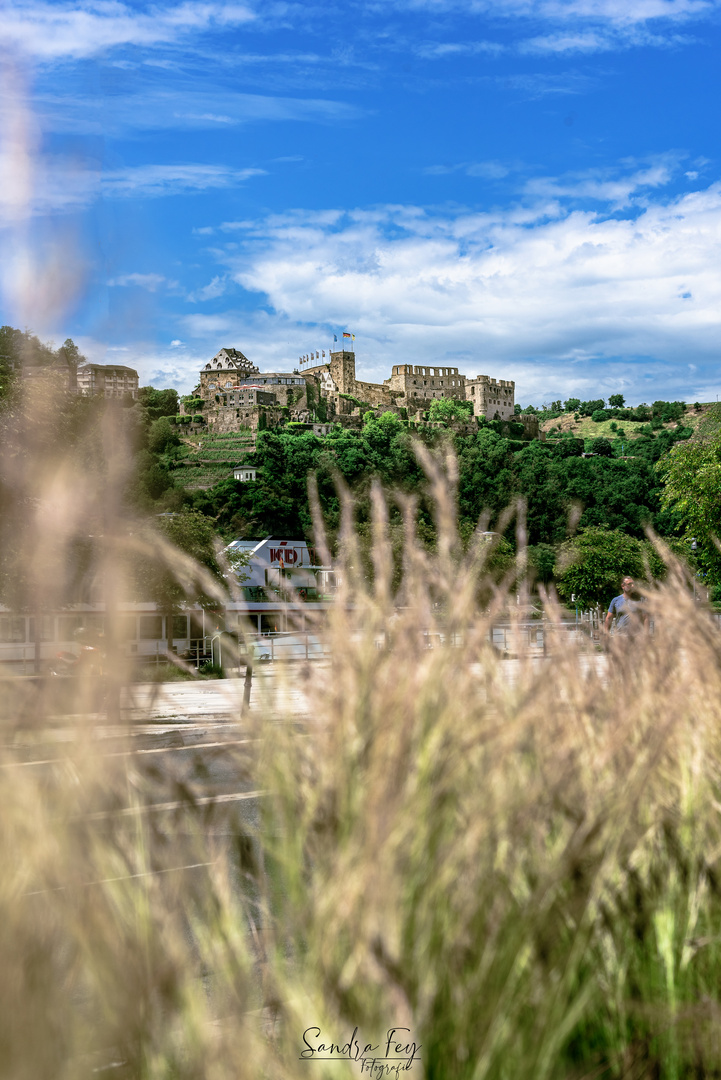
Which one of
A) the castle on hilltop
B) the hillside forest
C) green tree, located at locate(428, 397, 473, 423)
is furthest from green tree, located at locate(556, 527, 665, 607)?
green tree, located at locate(428, 397, 473, 423)

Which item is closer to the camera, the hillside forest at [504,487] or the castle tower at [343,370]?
the hillside forest at [504,487]

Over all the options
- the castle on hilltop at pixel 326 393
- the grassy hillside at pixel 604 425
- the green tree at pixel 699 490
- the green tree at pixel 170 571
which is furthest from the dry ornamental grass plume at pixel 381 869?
the grassy hillside at pixel 604 425

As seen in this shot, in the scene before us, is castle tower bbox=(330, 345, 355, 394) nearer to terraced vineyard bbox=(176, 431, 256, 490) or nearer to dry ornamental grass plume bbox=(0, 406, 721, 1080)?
terraced vineyard bbox=(176, 431, 256, 490)

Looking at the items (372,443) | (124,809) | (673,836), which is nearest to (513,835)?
(673,836)

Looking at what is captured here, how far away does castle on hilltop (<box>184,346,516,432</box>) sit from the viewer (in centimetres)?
11356

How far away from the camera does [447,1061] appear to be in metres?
1.69

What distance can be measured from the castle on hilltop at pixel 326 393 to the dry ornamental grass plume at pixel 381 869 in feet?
354

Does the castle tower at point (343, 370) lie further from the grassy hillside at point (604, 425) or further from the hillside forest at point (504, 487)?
the grassy hillside at point (604, 425)

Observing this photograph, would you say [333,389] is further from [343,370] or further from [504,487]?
[504,487]

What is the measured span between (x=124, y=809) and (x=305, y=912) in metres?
0.61

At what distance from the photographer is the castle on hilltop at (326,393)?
113562mm

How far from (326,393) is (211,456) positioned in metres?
29.6

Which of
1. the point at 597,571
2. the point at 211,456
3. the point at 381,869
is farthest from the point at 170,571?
the point at 211,456

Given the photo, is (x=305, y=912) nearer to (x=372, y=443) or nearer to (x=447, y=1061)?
(x=447, y=1061)
